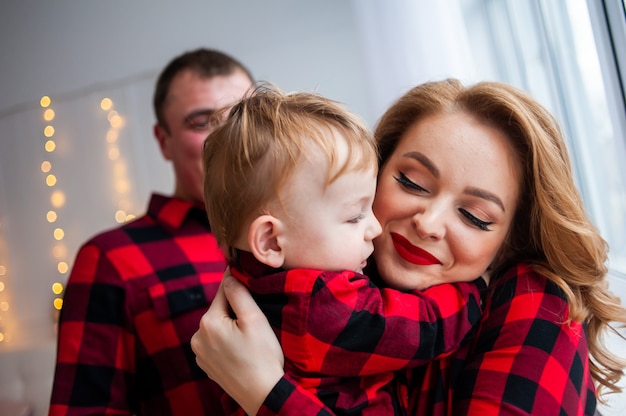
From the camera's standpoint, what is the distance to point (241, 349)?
1.09 m

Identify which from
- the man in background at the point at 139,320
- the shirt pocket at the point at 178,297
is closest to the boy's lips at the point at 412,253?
the man in background at the point at 139,320

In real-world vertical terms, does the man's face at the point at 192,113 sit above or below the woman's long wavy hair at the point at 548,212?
above

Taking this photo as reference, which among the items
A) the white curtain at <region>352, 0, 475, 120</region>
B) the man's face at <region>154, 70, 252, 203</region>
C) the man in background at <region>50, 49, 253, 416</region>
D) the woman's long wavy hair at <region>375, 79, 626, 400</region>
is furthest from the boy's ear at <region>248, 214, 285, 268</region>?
the white curtain at <region>352, 0, 475, 120</region>

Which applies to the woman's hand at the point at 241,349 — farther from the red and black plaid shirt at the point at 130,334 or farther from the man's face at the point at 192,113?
the man's face at the point at 192,113

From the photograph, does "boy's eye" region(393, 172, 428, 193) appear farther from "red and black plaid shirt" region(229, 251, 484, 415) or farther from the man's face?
the man's face

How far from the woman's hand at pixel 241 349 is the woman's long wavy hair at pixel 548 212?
594 mm

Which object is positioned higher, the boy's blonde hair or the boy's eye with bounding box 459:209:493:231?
the boy's blonde hair

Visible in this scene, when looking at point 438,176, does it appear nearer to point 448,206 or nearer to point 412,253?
point 448,206

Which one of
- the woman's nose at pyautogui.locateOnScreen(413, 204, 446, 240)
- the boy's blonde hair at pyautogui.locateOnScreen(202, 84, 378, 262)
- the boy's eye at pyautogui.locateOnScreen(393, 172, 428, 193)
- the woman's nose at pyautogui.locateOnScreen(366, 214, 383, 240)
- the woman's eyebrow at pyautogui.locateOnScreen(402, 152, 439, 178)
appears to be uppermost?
the boy's blonde hair at pyautogui.locateOnScreen(202, 84, 378, 262)

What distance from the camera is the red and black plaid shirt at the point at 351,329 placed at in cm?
101

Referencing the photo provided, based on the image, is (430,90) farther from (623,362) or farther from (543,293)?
(623,362)

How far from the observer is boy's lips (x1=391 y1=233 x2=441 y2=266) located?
1.16 m

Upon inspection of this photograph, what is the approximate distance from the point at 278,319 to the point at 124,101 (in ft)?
12.9

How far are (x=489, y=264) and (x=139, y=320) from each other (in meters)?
1.06
